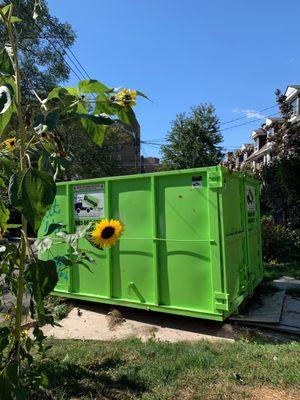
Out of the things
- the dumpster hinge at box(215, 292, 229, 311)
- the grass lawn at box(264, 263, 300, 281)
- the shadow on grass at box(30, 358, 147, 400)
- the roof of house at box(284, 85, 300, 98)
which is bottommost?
the shadow on grass at box(30, 358, 147, 400)

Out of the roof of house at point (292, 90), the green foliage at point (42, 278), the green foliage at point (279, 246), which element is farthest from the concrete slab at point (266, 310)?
the roof of house at point (292, 90)

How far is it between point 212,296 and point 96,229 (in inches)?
131

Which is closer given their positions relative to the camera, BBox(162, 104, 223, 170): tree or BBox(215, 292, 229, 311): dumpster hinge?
BBox(215, 292, 229, 311): dumpster hinge

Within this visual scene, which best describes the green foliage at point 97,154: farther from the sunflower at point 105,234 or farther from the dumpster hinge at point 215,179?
the sunflower at point 105,234

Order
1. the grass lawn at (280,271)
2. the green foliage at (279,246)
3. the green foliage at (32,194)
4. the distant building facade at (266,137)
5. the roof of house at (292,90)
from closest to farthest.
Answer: the green foliage at (32,194)
the grass lawn at (280,271)
the green foliage at (279,246)
the distant building facade at (266,137)
the roof of house at (292,90)

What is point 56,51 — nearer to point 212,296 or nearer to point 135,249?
point 135,249

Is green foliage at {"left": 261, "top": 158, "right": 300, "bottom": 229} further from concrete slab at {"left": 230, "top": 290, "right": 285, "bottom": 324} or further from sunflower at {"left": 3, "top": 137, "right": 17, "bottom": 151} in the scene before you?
sunflower at {"left": 3, "top": 137, "right": 17, "bottom": 151}

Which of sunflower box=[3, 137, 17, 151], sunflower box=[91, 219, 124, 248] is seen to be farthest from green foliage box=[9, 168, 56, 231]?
sunflower box=[91, 219, 124, 248]

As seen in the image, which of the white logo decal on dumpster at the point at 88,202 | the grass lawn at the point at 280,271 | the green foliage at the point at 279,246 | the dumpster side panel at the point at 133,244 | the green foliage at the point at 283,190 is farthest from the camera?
the green foliage at the point at 283,190

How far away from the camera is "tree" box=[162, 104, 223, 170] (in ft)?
96.8

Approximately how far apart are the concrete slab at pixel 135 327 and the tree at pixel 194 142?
75.7ft

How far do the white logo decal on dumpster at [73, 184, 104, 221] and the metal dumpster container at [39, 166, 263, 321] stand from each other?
0.05ft

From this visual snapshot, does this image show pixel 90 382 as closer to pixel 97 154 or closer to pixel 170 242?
pixel 170 242

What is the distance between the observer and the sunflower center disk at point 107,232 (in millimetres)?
2623
